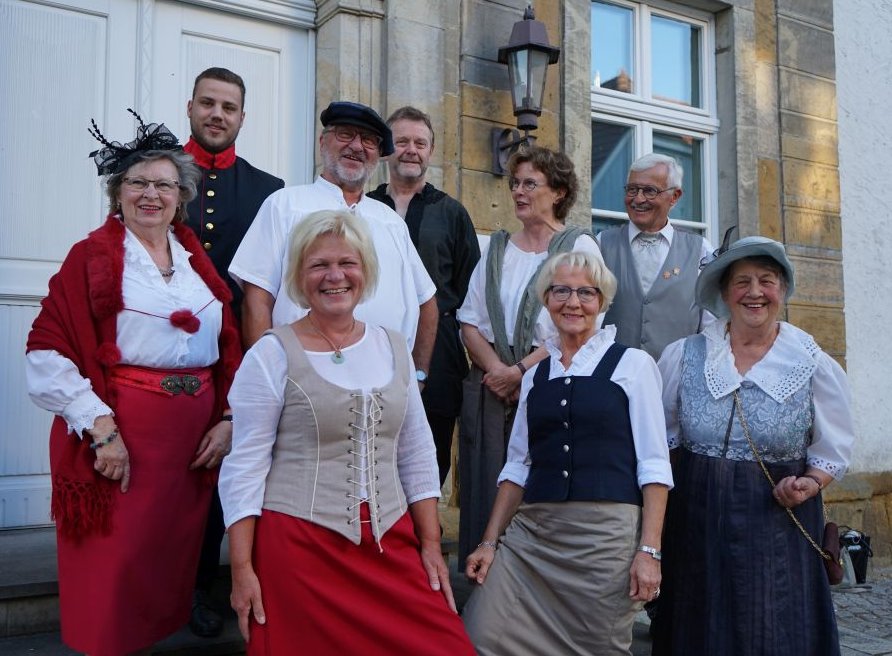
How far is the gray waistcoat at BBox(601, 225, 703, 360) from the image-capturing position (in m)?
3.46

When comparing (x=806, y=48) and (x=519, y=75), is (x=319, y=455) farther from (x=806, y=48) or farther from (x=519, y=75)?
(x=806, y=48)

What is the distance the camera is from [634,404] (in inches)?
105

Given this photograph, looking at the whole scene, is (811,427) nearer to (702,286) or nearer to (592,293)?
(702,286)

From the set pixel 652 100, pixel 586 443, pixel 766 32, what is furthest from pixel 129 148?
pixel 766 32

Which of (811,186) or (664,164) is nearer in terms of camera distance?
(664,164)

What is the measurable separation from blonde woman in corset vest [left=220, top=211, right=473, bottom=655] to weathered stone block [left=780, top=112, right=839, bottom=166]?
4.95 meters

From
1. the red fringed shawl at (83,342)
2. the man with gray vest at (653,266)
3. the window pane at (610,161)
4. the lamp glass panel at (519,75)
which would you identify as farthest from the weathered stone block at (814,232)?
Answer: the red fringed shawl at (83,342)

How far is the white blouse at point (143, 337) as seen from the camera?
7.94 feet

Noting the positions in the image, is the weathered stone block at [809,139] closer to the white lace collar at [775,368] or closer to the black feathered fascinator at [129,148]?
the white lace collar at [775,368]

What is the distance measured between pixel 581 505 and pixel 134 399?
130cm

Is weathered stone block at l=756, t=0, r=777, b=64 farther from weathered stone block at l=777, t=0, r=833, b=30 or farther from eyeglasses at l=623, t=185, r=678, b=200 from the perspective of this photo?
eyeglasses at l=623, t=185, r=678, b=200

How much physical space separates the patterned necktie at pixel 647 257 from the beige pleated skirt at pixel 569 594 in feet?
3.94

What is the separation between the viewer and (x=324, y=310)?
2.34 m

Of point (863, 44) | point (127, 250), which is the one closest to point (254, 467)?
point (127, 250)
